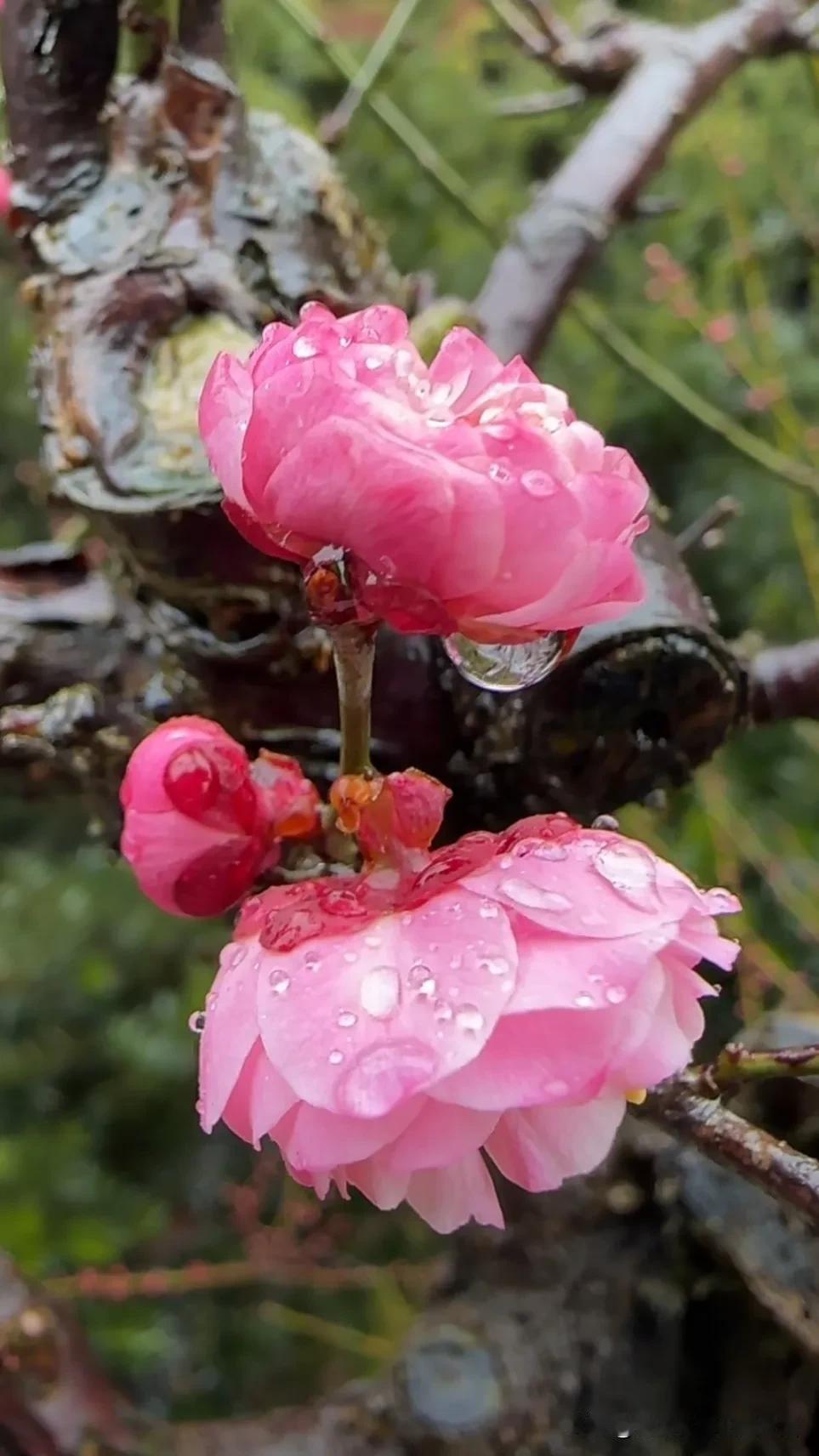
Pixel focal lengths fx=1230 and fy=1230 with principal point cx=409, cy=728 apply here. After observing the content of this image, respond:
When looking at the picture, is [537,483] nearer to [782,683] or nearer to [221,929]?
[782,683]

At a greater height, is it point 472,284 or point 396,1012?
point 396,1012

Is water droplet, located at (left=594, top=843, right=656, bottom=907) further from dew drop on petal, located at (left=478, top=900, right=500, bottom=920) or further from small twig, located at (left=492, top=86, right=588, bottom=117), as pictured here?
small twig, located at (left=492, top=86, right=588, bottom=117)

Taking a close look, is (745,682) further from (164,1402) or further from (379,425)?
(164,1402)

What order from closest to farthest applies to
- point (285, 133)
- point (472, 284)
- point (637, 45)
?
point (285, 133)
point (637, 45)
point (472, 284)

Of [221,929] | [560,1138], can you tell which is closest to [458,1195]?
[560,1138]

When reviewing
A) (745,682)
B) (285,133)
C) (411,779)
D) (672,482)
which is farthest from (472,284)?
(411,779)

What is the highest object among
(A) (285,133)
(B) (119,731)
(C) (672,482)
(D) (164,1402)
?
(A) (285,133)
